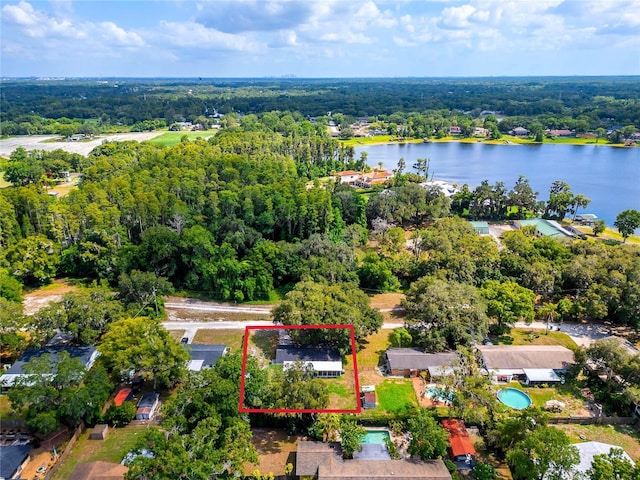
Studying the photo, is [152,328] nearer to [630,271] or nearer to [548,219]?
[630,271]

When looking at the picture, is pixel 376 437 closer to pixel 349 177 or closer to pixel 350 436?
Answer: pixel 350 436

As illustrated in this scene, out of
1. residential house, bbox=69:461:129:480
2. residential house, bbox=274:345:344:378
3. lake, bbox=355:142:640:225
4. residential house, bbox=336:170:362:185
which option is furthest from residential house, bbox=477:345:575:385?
residential house, bbox=336:170:362:185

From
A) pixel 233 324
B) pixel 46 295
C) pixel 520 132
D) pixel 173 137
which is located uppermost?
pixel 520 132

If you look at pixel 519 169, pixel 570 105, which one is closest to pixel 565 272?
pixel 519 169

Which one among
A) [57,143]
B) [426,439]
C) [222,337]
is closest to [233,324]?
[222,337]

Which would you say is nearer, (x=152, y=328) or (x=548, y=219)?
(x=152, y=328)

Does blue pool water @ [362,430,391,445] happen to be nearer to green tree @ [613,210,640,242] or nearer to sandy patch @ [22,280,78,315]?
sandy patch @ [22,280,78,315]

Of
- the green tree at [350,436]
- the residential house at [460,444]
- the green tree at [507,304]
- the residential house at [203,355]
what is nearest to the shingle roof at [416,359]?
the residential house at [460,444]

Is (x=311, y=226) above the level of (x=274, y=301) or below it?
above
